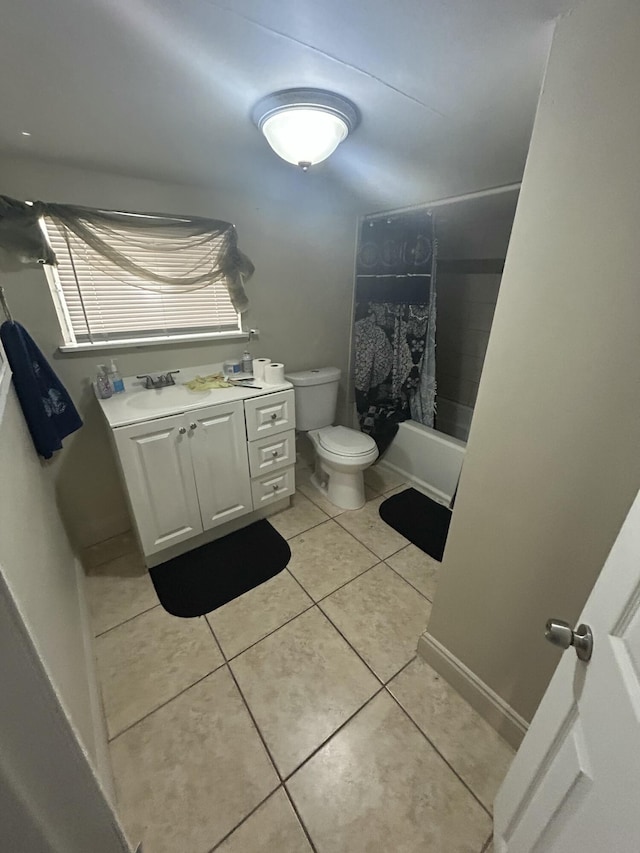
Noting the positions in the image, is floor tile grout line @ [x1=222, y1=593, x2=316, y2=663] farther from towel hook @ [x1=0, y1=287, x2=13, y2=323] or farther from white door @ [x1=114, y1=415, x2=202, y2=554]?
towel hook @ [x1=0, y1=287, x2=13, y2=323]

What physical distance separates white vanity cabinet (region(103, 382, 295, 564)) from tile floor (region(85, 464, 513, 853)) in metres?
0.37

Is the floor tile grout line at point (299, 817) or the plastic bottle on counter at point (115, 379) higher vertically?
the plastic bottle on counter at point (115, 379)

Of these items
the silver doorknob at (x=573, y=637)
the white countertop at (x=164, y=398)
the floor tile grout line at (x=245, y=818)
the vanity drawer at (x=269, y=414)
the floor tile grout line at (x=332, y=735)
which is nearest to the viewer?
the silver doorknob at (x=573, y=637)

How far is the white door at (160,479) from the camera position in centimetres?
154

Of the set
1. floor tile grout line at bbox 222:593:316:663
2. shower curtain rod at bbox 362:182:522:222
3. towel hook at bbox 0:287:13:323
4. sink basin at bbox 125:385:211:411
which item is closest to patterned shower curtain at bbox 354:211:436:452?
shower curtain rod at bbox 362:182:522:222

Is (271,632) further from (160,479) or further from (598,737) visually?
(598,737)

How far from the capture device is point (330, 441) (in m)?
2.21

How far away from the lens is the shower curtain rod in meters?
1.70

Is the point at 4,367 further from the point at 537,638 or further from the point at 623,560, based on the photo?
the point at 537,638

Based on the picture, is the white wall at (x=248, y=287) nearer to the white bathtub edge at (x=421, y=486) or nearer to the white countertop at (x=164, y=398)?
the white countertop at (x=164, y=398)

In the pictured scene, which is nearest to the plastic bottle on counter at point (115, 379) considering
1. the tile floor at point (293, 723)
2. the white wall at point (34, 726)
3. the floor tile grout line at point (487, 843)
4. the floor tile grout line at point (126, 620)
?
the white wall at point (34, 726)

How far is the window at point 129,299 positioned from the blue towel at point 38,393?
247 mm

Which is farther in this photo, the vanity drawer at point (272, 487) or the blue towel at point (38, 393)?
the vanity drawer at point (272, 487)

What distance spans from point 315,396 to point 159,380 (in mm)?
952
